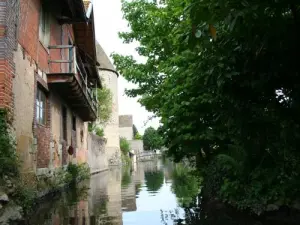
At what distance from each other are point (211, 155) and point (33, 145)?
547 cm

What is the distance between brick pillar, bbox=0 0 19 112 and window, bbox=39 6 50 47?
3303mm

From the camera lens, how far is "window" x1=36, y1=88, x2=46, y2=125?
498 inches

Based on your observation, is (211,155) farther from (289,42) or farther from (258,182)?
(289,42)

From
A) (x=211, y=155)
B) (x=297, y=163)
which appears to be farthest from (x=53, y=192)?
(x=297, y=163)

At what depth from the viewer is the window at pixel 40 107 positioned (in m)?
12.7

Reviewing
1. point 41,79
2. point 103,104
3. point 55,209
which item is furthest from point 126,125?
point 55,209

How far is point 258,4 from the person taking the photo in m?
4.34

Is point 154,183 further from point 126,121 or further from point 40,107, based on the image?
point 126,121

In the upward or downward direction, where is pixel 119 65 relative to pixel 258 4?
upward

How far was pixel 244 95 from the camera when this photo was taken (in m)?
7.45

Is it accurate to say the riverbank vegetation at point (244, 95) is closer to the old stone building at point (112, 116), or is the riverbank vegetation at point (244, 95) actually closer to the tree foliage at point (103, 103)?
the tree foliage at point (103, 103)

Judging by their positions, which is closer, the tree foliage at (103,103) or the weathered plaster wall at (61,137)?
the weathered plaster wall at (61,137)

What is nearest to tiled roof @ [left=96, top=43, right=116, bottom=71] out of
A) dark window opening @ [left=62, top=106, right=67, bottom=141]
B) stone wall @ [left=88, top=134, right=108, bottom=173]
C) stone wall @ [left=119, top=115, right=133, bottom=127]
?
stone wall @ [left=88, top=134, right=108, bottom=173]

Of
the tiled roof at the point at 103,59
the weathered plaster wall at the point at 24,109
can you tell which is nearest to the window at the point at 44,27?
the weathered plaster wall at the point at 24,109
